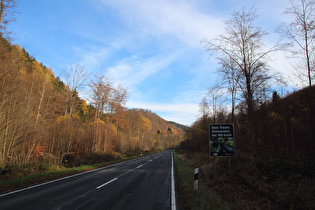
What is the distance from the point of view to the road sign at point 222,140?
1064 centimetres

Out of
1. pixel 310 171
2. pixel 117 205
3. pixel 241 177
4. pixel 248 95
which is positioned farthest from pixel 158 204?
pixel 248 95

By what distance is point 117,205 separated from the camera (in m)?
5.56

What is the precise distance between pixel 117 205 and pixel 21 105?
10409mm

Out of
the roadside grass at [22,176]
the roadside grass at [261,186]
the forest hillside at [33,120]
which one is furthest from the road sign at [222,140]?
the forest hillside at [33,120]

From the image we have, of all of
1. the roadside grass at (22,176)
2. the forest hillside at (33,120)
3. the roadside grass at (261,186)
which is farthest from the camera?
the forest hillside at (33,120)

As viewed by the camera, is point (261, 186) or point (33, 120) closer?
point (261, 186)

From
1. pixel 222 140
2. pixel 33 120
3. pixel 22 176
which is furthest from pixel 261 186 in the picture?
pixel 33 120

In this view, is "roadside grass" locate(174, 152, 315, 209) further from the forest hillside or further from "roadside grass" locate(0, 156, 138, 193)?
the forest hillside

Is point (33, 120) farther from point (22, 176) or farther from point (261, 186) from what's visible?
point (261, 186)

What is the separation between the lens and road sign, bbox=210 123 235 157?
34.9 feet

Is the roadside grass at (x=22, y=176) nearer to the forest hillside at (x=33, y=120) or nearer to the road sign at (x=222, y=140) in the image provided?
the forest hillside at (x=33, y=120)

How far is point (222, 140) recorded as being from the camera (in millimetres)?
10906

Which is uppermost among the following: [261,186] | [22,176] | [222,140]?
[222,140]

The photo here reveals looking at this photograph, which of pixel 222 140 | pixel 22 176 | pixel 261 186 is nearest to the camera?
pixel 261 186
